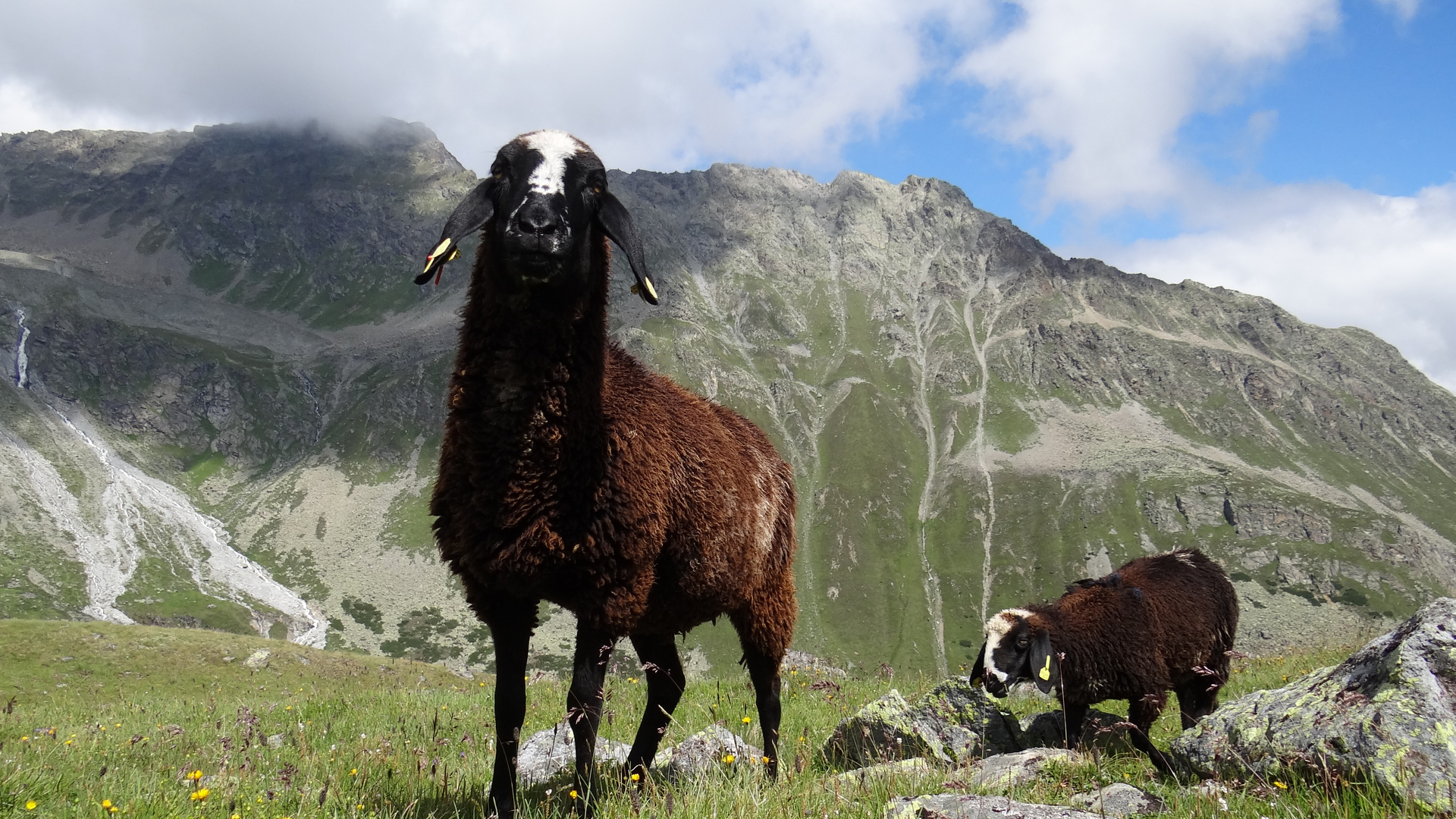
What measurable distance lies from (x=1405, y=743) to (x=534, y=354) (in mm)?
6483

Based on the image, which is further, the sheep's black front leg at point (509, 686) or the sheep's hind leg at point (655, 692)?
the sheep's hind leg at point (655, 692)

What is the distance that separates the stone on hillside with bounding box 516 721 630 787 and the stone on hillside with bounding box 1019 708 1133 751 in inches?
215

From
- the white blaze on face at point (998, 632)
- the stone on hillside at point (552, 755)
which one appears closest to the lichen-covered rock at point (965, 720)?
the white blaze on face at point (998, 632)

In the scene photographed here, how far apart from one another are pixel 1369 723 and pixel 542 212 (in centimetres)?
670

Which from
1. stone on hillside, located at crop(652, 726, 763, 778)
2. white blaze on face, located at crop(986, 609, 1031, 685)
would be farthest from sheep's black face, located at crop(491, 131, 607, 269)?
white blaze on face, located at crop(986, 609, 1031, 685)

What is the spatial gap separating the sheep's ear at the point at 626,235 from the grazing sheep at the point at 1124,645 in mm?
8013

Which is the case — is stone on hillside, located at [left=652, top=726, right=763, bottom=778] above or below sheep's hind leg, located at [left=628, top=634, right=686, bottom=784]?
below

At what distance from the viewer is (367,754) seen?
275 inches

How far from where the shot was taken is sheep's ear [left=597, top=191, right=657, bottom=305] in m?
6.30

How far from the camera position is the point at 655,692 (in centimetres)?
782

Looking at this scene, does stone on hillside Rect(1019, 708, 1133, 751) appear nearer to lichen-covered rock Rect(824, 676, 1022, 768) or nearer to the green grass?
lichen-covered rock Rect(824, 676, 1022, 768)

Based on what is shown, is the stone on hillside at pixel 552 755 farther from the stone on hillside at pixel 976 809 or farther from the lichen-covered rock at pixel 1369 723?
the lichen-covered rock at pixel 1369 723

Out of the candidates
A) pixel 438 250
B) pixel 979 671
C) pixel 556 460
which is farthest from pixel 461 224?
pixel 979 671

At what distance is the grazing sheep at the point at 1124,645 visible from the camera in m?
11.4
